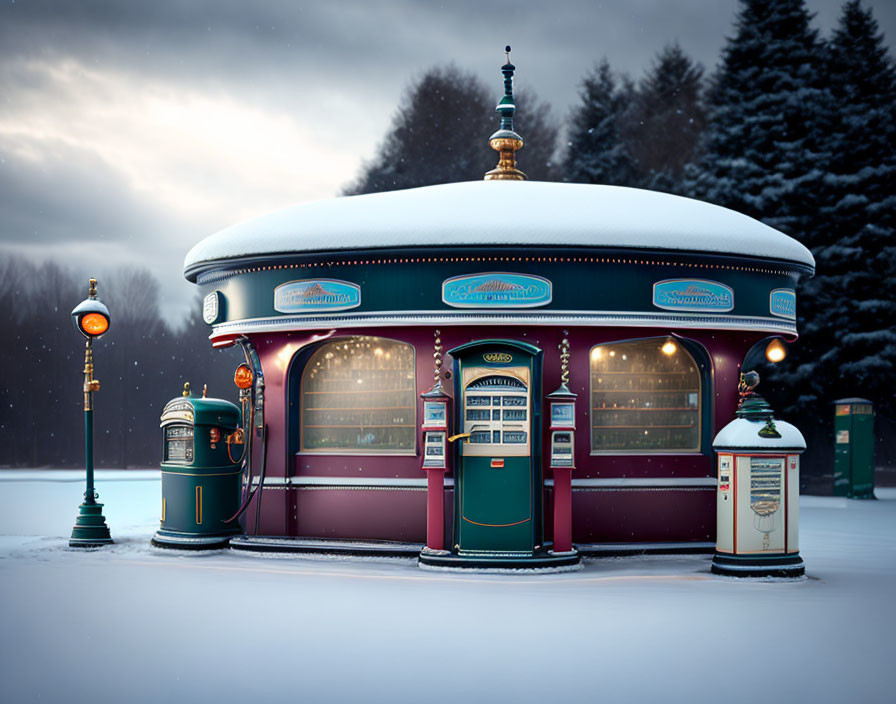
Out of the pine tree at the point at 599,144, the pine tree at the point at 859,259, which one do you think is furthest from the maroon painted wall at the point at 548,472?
the pine tree at the point at 599,144

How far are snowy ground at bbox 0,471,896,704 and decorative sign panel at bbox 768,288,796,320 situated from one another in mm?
3064

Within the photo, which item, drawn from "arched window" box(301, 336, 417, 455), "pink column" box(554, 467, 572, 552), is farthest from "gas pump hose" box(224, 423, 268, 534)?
"pink column" box(554, 467, 572, 552)

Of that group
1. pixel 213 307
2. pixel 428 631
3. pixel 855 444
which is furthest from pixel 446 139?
pixel 428 631

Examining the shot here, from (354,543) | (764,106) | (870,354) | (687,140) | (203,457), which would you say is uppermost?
(687,140)

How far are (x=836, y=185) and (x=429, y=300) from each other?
16.8m

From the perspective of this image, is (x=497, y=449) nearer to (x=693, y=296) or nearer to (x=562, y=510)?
(x=562, y=510)

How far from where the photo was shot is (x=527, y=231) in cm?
1173

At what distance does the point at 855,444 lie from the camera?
72.0 feet

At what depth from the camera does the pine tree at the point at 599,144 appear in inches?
1464

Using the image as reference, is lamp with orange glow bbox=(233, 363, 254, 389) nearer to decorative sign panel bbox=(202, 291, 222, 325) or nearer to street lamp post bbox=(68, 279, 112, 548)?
decorative sign panel bbox=(202, 291, 222, 325)

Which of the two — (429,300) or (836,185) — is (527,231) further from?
(836,185)

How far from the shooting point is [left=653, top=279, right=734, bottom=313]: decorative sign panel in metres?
12.2

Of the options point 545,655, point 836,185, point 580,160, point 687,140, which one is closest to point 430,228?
point 545,655

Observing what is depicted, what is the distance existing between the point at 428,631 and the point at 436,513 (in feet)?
11.4
